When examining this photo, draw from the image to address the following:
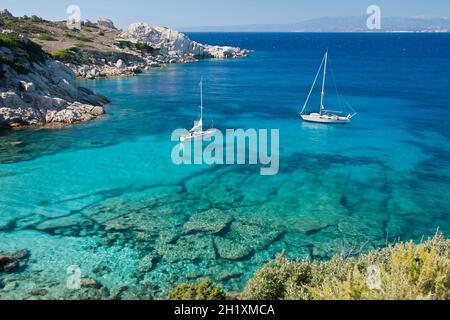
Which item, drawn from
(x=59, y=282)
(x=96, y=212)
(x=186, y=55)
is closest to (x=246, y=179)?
(x=96, y=212)

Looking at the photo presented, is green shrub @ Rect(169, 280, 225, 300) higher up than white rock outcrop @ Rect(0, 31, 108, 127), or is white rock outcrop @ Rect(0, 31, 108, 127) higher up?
white rock outcrop @ Rect(0, 31, 108, 127)

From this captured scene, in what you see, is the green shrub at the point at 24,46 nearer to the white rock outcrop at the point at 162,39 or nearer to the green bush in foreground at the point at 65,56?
the green bush in foreground at the point at 65,56

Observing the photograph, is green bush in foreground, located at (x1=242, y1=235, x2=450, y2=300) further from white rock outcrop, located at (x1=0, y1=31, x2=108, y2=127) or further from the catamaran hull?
white rock outcrop, located at (x1=0, y1=31, x2=108, y2=127)

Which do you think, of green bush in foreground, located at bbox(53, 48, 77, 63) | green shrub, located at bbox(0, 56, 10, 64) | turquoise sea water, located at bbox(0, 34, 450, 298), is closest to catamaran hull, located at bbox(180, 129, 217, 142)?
turquoise sea water, located at bbox(0, 34, 450, 298)

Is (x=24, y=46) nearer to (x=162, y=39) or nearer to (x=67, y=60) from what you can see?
(x=67, y=60)

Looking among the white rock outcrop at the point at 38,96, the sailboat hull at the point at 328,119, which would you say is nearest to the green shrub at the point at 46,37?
the white rock outcrop at the point at 38,96
